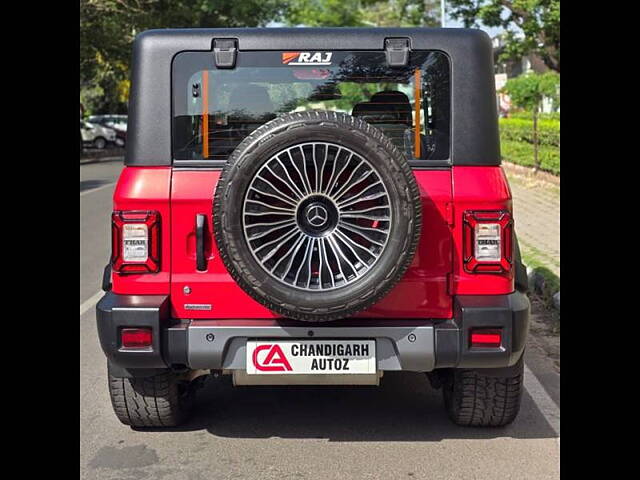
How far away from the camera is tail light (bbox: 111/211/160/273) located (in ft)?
14.8

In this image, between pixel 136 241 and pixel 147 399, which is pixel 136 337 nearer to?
pixel 136 241

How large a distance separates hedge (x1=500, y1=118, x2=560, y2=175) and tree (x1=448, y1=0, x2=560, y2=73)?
1.55 metres

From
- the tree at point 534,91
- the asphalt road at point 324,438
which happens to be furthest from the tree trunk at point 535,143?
the asphalt road at point 324,438

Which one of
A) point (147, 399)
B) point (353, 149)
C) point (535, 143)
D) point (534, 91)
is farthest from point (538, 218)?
point (353, 149)

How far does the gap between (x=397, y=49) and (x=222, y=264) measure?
133cm

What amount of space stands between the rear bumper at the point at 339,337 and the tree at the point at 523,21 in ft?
49.5

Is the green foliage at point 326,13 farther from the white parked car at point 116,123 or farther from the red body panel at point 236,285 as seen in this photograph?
the red body panel at point 236,285

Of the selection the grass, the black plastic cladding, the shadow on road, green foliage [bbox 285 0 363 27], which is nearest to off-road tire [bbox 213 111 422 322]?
the black plastic cladding

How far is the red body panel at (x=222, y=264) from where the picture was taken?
450 centimetres

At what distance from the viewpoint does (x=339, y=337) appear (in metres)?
4.46

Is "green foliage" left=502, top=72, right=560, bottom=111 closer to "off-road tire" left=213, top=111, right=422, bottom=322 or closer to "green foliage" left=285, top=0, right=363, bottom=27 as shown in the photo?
"off-road tire" left=213, top=111, right=422, bottom=322

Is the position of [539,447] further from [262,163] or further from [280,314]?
[262,163]
